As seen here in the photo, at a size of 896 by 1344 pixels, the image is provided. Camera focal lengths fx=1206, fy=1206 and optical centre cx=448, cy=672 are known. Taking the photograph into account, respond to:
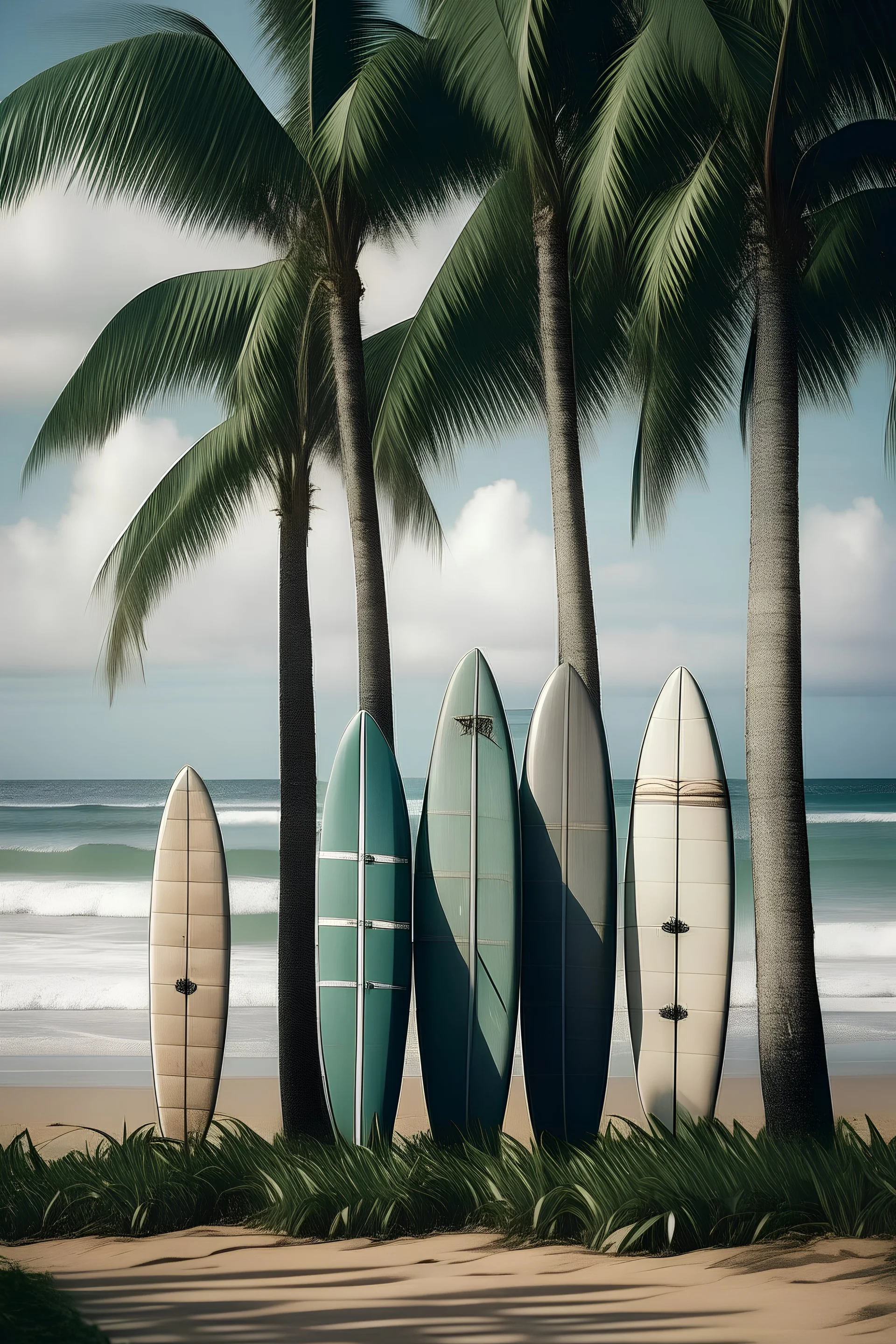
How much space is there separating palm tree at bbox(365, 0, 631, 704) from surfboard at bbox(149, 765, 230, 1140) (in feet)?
6.49

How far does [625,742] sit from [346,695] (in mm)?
5248

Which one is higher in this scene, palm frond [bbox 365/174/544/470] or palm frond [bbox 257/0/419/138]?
palm frond [bbox 257/0/419/138]

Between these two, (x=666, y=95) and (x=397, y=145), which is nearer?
(x=666, y=95)

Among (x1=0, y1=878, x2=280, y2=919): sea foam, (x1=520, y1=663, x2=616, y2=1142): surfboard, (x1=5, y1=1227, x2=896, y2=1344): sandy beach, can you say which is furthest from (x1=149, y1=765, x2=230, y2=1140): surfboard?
(x1=0, y1=878, x2=280, y2=919): sea foam

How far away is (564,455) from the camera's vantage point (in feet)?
19.1

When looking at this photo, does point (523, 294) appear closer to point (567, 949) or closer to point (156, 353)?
point (156, 353)

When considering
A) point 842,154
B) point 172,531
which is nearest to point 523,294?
point 842,154

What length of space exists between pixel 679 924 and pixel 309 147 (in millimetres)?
4203

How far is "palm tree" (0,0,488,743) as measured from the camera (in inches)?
221

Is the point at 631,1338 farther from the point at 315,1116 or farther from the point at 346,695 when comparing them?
the point at 346,695

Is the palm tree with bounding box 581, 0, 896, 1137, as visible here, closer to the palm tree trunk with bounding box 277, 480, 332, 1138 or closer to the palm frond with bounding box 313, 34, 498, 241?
the palm frond with bounding box 313, 34, 498, 241

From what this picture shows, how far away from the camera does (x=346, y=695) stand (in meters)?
22.6

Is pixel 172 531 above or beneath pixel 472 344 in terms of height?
beneath

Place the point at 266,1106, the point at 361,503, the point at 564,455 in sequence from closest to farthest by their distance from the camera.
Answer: the point at 564,455, the point at 361,503, the point at 266,1106
